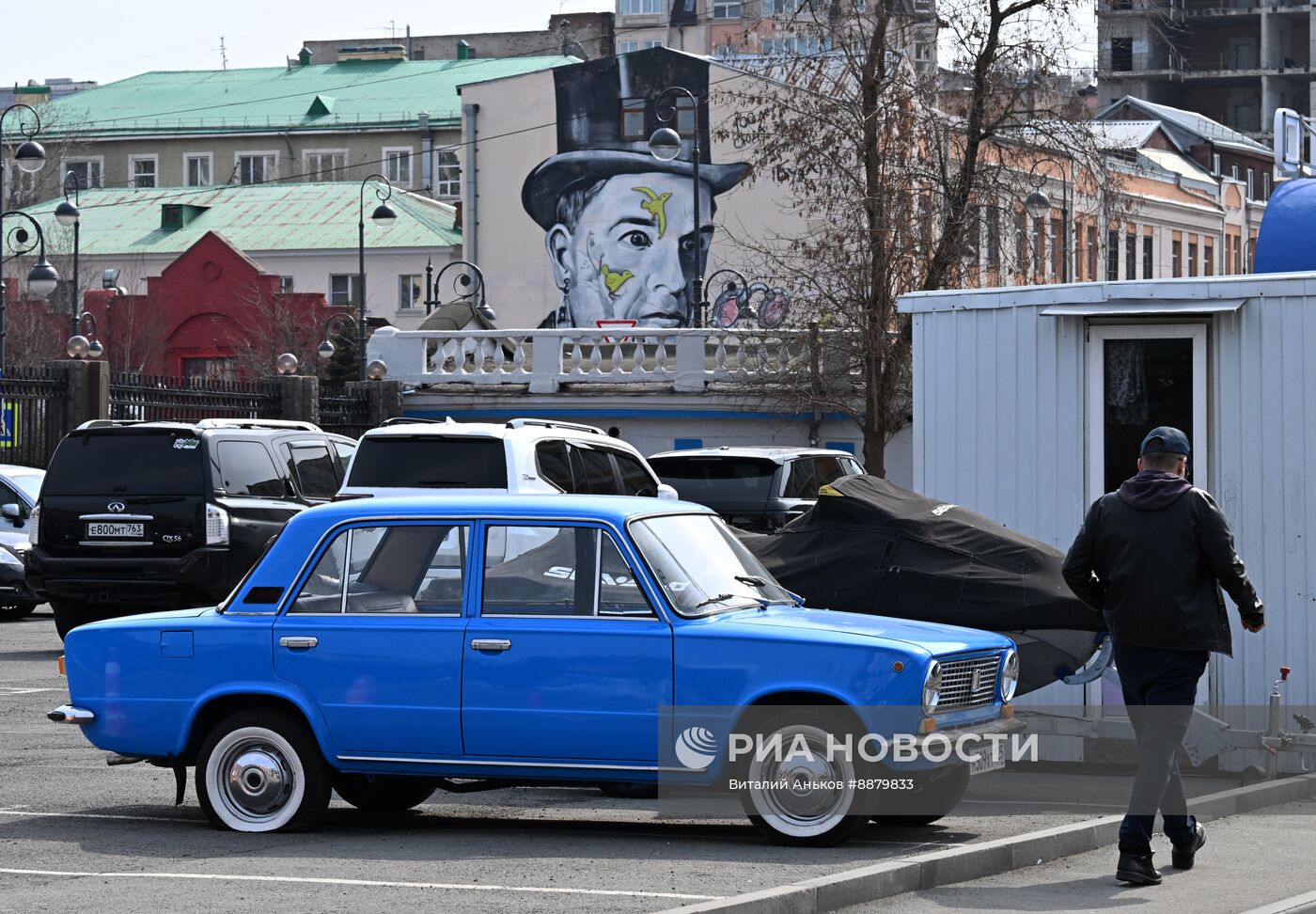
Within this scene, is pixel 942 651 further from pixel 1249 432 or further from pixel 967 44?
pixel 967 44

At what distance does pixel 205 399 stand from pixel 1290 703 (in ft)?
67.2

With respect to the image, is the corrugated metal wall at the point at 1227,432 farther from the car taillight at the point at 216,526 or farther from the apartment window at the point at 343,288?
the apartment window at the point at 343,288

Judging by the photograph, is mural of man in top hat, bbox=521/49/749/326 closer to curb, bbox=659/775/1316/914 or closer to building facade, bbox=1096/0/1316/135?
curb, bbox=659/775/1316/914

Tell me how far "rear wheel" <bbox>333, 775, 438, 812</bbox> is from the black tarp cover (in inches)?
93.9

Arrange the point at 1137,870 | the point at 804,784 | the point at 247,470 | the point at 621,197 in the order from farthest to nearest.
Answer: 1. the point at 621,197
2. the point at 247,470
3. the point at 804,784
4. the point at 1137,870

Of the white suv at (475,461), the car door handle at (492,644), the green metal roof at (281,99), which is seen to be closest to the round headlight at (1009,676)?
the car door handle at (492,644)

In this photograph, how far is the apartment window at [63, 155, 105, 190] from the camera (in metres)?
102

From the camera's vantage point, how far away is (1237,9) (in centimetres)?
11406

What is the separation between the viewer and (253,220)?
268ft

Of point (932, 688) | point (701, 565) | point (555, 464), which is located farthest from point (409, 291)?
point (932, 688)

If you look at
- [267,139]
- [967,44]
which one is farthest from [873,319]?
[267,139]

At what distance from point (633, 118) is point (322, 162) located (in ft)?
138

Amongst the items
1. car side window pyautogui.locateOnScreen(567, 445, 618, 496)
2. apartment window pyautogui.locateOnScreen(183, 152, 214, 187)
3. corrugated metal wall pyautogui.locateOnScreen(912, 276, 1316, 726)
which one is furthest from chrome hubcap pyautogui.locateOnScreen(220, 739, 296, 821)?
apartment window pyautogui.locateOnScreen(183, 152, 214, 187)

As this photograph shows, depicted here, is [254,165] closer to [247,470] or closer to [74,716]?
[247,470]
